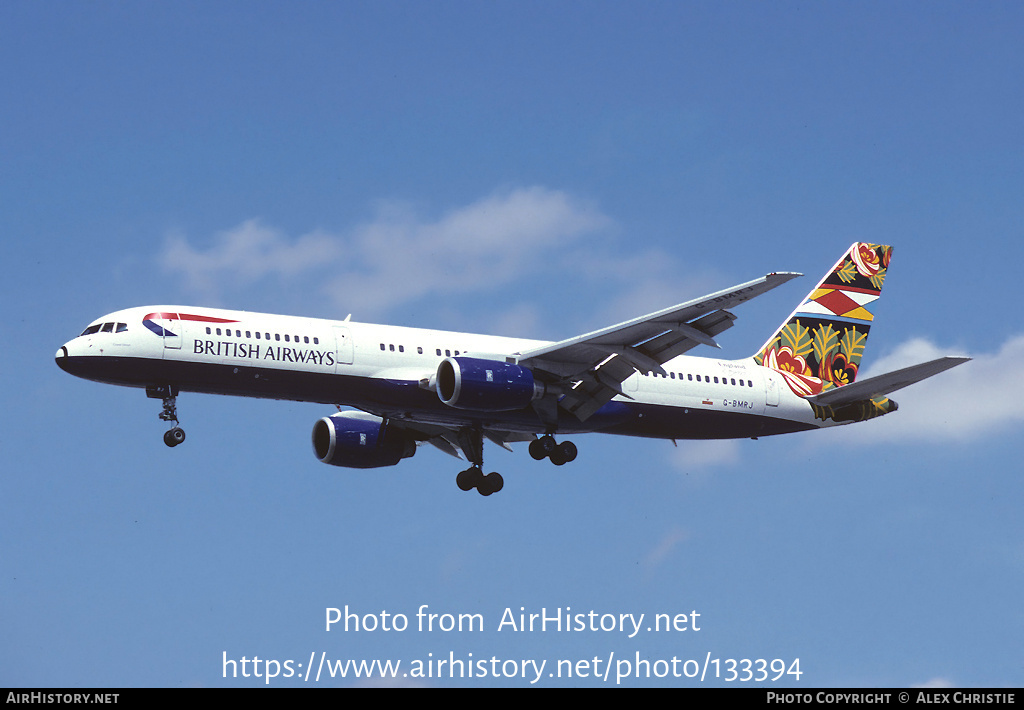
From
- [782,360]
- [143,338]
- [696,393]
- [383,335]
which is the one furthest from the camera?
[782,360]

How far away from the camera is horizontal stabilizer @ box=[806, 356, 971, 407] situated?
4206 centimetres

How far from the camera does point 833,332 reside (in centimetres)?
5106

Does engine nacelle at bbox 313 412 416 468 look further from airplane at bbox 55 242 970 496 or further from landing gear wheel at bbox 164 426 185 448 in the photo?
landing gear wheel at bbox 164 426 185 448

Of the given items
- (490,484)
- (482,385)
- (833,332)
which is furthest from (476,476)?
(833,332)

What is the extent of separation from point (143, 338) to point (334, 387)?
18.2 ft

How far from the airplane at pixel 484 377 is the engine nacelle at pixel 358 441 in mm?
48

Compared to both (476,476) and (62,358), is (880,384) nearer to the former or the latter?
(476,476)

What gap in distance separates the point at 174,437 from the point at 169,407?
2.91 feet

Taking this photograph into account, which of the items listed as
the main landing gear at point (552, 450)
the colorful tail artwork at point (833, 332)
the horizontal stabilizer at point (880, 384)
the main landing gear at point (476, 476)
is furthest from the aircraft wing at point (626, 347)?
the colorful tail artwork at point (833, 332)

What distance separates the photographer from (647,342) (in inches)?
1629

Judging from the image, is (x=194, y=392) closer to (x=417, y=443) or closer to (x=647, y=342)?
(x=417, y=443)

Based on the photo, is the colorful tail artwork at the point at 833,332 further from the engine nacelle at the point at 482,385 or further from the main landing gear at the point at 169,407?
the main landing gear at the point at 169,407
